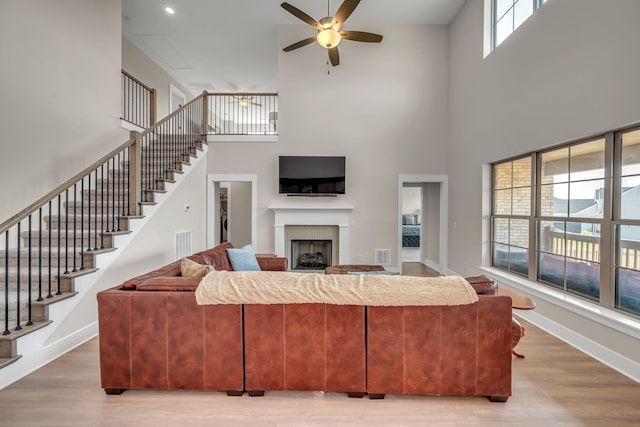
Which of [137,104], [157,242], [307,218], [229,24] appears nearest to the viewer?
[157,242]

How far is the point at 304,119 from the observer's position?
6.04 metres

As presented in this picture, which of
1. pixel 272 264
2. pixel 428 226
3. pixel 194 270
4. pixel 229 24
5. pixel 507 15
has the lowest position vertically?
pixel 272 264

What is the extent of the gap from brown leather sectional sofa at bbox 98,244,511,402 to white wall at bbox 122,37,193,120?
6.45m

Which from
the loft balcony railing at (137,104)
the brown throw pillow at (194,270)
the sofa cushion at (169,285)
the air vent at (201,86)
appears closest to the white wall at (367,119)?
the loft balcony railing at (137,104)

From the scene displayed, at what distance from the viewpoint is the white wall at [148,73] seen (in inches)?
256

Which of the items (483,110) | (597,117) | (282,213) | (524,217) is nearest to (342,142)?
(282,213)

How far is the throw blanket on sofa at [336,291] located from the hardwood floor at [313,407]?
0.70 meters

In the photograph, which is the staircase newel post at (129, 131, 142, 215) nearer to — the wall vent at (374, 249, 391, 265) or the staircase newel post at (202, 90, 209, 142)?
the staircase newel post at (202, 90, 209, 142)

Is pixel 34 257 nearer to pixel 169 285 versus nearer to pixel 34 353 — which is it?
pixel 34 353

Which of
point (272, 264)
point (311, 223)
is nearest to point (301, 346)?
point (272, 264)

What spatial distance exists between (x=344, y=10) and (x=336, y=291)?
3.07 m

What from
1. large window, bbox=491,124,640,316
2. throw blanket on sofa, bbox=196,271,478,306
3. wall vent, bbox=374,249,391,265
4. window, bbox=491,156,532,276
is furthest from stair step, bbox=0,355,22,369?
window, bbox=491,156,532,276

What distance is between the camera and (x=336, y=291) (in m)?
2.01

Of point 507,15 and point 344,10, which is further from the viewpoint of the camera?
point 507,15
